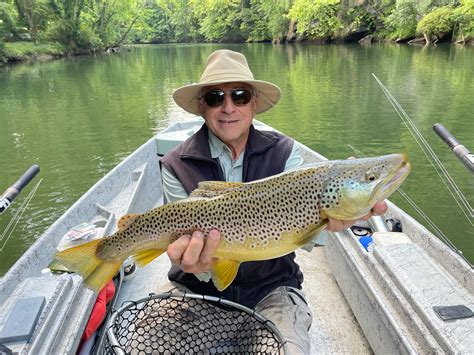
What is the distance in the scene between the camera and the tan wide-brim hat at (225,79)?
3.00m

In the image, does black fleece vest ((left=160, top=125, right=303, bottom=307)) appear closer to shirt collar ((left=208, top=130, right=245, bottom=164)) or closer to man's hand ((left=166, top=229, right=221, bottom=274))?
shirt collar ((left=208, top=130, right=245, bottom=164))

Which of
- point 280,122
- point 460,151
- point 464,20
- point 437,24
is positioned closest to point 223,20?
point 437,24

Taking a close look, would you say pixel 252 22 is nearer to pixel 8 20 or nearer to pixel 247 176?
pixel 8 20

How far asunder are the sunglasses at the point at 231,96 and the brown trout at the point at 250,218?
0.84 meters

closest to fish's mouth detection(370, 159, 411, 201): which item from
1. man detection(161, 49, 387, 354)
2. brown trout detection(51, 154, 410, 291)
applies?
brown trout detection(51, 154, 410, 291)

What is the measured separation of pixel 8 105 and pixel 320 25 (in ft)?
162

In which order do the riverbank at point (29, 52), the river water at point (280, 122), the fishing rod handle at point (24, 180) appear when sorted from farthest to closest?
the riverbank at point (29, 52), the river water at point (280, 122), the fishing rod handle at point (24, 180)

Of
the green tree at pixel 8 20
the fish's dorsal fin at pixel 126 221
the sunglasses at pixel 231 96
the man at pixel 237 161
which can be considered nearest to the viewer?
the fish's dorsal fin at pixel 126 221

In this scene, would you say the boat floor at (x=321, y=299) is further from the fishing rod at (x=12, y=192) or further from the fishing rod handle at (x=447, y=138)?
the fishing rod handle at (x=447, y=138)

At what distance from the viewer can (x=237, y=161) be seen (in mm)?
3123

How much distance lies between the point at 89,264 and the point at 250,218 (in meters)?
1.02

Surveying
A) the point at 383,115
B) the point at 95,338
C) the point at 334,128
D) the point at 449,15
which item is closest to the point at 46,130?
the point at 334,128

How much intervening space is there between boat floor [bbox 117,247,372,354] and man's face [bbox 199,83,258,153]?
1.30 m

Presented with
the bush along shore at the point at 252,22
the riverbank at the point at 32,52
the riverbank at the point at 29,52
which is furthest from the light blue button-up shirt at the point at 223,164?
the bush along shore at the point at 252,22
